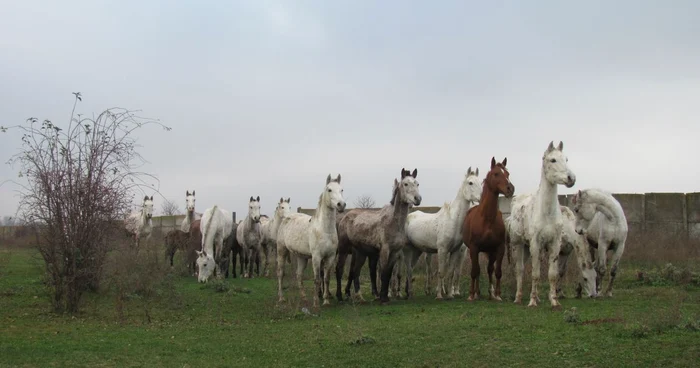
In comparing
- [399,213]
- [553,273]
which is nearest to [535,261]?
[553,273]

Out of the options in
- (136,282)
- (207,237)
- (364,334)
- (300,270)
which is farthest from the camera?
(207,237)

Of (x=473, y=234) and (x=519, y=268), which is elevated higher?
(x=473, y=234)

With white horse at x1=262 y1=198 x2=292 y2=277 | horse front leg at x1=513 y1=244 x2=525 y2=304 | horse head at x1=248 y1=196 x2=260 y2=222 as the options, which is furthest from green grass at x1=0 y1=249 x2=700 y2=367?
horse head at x1=248 y1=196 x2=260 y2=222

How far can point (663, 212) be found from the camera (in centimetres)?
2512

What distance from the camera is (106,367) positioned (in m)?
8.20

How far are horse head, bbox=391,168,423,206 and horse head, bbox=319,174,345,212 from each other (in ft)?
4.30

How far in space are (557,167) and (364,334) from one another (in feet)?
14.5

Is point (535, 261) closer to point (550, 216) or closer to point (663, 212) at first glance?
point (550, 216)

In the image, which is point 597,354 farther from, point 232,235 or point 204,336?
point 232,235

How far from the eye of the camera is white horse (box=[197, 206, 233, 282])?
1997 cm

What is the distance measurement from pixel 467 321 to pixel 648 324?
2.71 metres

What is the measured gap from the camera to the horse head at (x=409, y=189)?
13705 millimetres

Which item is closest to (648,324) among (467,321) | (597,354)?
(597,354)

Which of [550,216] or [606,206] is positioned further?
[606,206]
